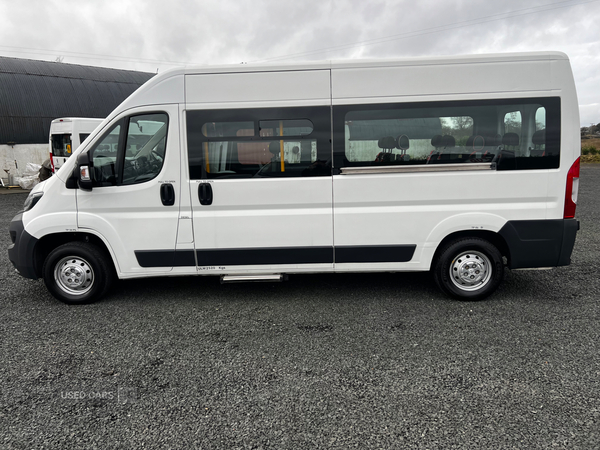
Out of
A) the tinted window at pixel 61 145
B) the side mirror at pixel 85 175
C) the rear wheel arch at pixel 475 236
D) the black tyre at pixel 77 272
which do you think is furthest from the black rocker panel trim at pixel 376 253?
the tinted window at pixel 61 145

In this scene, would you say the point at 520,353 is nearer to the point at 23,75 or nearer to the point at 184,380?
the point at 184,380

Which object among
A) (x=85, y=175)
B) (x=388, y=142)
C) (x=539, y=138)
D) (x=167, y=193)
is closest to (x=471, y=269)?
(x=539, y=138)

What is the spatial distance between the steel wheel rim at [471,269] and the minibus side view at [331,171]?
0.02 metres

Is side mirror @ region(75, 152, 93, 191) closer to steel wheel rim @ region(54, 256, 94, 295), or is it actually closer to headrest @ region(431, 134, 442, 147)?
steel wheel rim @ region(54, 256, 94, 295)

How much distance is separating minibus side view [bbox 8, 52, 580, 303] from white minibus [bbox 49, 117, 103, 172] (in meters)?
13.1

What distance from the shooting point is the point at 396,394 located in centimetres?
312

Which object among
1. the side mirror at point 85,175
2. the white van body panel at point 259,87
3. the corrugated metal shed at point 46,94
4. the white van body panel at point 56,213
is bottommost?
the white van body panel at point 56,213

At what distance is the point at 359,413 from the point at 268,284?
2.90 meters

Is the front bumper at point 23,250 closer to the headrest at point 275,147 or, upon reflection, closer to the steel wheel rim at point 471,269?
the headrest at point 275,147

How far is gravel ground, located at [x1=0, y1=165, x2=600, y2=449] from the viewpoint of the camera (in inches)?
107

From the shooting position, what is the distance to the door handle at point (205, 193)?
15.4 feet

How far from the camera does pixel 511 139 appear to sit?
15.2 feet

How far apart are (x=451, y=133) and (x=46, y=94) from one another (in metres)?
23.0

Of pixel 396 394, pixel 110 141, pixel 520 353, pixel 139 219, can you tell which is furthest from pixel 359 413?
pixel 110 141
